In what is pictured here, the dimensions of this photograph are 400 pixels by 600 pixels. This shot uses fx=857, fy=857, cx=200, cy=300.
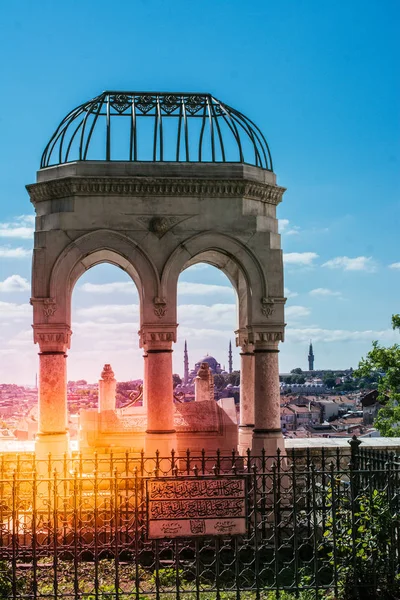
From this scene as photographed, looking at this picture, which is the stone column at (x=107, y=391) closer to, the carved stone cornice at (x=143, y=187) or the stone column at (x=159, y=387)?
the stone column at (x=159, y=387)

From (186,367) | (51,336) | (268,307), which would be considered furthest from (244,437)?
(186,367)

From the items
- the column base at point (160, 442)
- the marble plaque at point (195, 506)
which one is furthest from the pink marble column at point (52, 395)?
the marble plaque at point (195, 506)

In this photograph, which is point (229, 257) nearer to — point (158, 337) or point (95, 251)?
point (158, 337)

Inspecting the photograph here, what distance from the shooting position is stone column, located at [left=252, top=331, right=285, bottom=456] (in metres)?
16.1

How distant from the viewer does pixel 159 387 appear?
16.0m

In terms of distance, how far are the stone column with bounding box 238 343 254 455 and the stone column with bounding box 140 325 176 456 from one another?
2.19 meters

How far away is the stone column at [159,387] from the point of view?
52.1ft

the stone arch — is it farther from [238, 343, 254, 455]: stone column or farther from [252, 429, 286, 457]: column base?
[252, 429, 286, 457]: column base

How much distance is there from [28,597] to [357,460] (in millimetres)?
5430

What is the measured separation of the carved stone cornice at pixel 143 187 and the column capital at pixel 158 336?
251cm

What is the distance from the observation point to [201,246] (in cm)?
1630

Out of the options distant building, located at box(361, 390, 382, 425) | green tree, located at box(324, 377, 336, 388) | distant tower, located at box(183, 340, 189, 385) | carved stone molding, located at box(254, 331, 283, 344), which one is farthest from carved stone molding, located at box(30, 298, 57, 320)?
green tree, located at box(324, 377, 336, 388)

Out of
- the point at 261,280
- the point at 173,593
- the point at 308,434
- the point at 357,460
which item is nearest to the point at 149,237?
the point at 261,280

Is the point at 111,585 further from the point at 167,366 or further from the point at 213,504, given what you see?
the point at 167,366
